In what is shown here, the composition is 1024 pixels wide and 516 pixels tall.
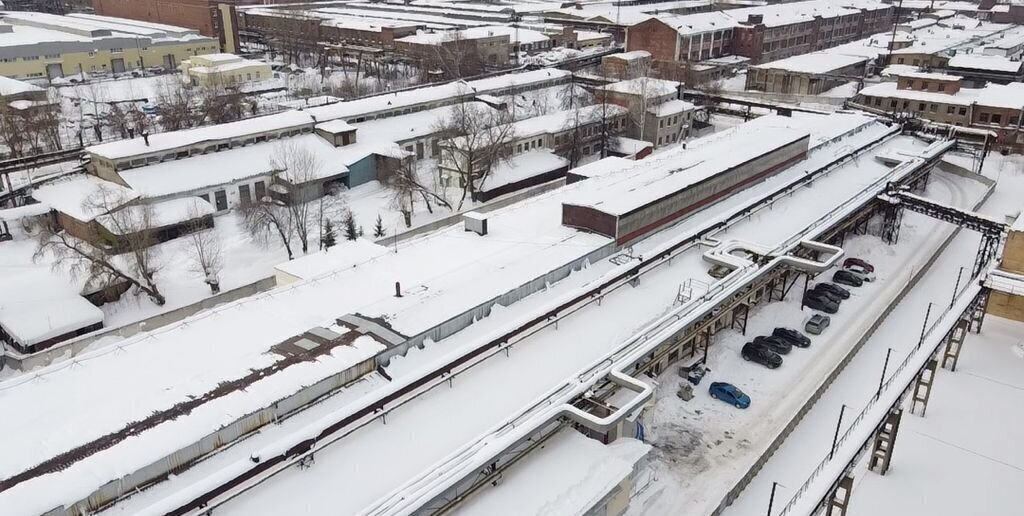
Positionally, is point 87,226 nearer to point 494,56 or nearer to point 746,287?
point 746,287

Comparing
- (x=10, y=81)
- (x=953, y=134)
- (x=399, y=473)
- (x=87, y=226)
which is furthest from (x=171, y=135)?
(x=953, y=134)

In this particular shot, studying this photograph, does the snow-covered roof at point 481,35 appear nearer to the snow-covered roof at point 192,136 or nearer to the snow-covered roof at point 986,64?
the snow-covered roof at point 192,136

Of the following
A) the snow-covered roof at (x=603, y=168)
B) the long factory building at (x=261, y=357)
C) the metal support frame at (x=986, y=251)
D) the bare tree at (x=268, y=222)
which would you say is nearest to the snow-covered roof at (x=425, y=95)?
the bare tree at (x=268, y=222)

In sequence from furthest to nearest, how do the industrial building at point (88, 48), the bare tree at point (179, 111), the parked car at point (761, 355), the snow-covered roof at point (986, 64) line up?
the industrial building at point (88, 48), the snow-covered roof at point (986, 64), the bare tree at point (179, 111), the parked car at point (761, 355)

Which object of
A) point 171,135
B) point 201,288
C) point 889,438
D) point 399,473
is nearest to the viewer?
point 399,473

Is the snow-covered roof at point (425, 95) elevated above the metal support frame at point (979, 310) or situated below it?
above
